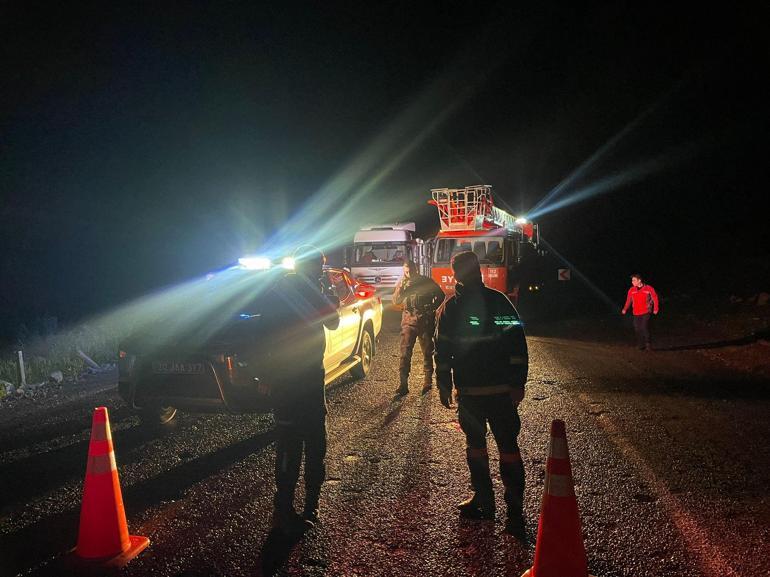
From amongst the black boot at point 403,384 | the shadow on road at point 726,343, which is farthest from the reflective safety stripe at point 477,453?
the shadow on road at point 726,343

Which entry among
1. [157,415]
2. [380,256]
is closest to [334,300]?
[157,415]

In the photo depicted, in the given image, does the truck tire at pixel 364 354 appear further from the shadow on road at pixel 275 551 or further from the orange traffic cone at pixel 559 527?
the orange traffic cone at pixel 559 527

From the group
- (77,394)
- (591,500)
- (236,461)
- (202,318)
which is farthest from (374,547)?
(77,394)

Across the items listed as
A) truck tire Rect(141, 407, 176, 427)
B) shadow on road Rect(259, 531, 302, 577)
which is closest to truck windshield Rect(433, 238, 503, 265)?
truck tire Rect(141, 407, 176, 427)

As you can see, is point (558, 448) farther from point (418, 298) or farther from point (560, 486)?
point (418, 298)

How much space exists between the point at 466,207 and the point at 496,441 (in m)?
13.4

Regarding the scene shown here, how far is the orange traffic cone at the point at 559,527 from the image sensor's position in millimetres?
2814

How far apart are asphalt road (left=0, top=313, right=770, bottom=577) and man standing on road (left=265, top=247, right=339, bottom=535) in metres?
0.24

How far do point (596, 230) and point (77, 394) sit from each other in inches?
2435

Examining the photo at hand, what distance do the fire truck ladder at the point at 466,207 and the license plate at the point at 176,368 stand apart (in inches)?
479

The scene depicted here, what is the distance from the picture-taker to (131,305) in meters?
20.0

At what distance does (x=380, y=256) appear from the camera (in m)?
20.7

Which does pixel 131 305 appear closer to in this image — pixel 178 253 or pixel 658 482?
pixel 178 253

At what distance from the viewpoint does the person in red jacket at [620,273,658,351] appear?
33.3ft
